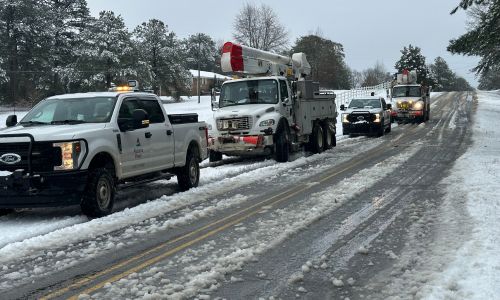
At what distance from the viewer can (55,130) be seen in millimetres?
7770

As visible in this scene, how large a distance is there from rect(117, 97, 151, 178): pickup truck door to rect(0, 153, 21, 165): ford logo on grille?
1649 mm

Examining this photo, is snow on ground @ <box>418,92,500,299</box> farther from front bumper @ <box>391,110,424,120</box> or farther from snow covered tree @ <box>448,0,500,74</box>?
front bumper @ <box>391,110,424,120</box>

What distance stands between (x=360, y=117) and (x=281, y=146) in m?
9.75

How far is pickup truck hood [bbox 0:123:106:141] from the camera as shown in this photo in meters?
7.44

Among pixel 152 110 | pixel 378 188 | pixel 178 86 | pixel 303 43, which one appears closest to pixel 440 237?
pixel 378 188

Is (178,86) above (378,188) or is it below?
above

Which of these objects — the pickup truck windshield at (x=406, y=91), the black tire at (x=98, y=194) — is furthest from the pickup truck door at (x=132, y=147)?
the pickup truck windshield at (x=406, y=91)

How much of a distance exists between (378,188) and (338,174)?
2.03 meters

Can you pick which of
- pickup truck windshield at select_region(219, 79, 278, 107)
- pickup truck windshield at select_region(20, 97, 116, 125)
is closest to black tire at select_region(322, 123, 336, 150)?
pickup truck windshield at select_region(219, 79, 278, 107)

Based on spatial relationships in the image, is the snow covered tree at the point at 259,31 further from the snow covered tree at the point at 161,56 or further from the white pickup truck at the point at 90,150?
the white pickup truck at the point at 90,150

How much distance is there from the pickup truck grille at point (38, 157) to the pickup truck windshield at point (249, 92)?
842 centimetres

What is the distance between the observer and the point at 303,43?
303 ft

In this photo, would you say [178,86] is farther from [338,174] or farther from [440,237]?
[440,237]

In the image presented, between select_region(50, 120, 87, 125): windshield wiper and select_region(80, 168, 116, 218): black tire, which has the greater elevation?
select_region(50, 120, 87, 125): windshield wiper
